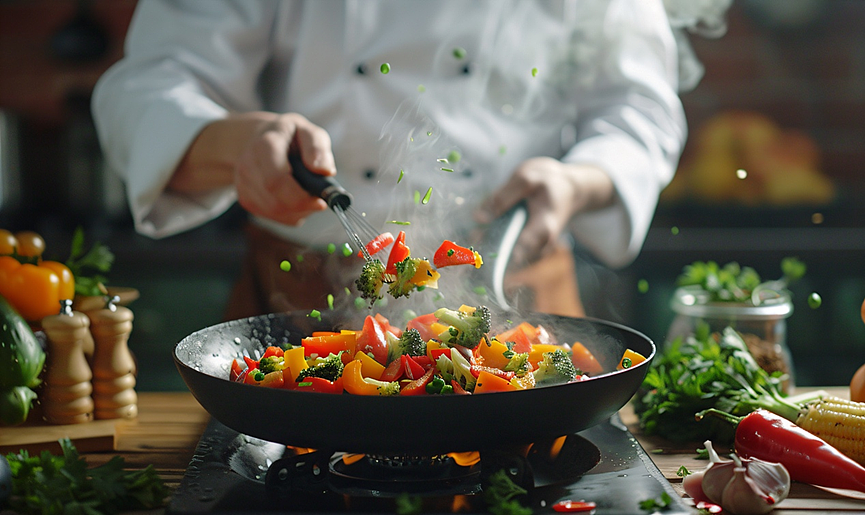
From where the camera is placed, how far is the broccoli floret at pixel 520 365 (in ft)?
3.77

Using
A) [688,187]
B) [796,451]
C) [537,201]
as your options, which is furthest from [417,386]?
[688,187]

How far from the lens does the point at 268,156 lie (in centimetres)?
154

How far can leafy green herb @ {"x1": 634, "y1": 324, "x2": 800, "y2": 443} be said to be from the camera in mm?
1338

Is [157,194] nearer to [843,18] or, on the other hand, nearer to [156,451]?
[156,451]

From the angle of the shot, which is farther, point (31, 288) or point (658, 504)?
point (31, 288)

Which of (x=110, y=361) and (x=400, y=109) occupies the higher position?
(x=400, y=109)

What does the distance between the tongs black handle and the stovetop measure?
1.47 ft

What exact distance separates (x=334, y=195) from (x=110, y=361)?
0.54 m

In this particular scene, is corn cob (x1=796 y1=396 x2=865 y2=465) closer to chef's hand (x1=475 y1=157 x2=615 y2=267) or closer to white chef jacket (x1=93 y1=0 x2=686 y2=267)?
chef's hand (x1=475 y1=157 x2=615 y2=267)

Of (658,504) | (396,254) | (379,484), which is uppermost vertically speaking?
(396,254)

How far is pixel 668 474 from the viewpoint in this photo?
1.20 m

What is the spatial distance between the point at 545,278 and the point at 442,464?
43.6 inches

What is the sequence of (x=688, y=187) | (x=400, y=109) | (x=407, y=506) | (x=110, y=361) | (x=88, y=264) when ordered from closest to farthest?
(x=407, y=506) < (x=110, y=361) < (x=88, y=264) < (x=400, y=109) < (x=688, y=187)

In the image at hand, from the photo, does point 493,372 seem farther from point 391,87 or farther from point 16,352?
point 391,87
